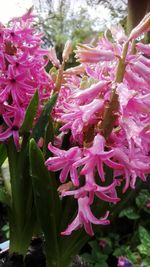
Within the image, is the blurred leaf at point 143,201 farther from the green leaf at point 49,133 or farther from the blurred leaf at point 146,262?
the green leaf at point 49,133

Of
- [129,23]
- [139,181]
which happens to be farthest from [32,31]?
[129,23]

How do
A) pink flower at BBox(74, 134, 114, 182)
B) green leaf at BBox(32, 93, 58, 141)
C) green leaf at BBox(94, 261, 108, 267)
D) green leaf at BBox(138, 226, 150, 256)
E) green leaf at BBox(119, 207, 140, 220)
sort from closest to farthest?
pink flower at BBox(74, 134, 114, 182), green leaf at BBox(32, 93, 58, 141), green leaf at BBox(138, 226, 150, 256), green leaf at BBox(94, 261, 108, 267), green leaf at BBox(119, 207, 140, 220)

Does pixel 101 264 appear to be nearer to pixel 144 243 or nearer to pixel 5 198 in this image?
pixel 144 243

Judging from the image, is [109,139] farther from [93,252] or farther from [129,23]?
[93,252]

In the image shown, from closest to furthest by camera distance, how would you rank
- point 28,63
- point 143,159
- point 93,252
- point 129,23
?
point 143,159 < point 28,63 < point 129,23 < point 93,252

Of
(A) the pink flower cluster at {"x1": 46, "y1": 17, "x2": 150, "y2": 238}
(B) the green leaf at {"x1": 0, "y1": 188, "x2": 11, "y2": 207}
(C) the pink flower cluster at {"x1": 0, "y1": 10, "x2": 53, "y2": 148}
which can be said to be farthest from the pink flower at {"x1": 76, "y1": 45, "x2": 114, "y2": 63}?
(B) the green leaf at {"x1": 0, "y1": 188, "x2": 11, "y2": 207}

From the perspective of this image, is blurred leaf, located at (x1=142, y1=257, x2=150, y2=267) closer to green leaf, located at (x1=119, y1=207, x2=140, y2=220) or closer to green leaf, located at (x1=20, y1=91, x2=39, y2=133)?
green leaf, located at (x1=119, y1=207, x2=140, y2=220)

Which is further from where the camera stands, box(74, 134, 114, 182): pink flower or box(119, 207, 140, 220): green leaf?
box(119, 207, 140, 220): green leaf
